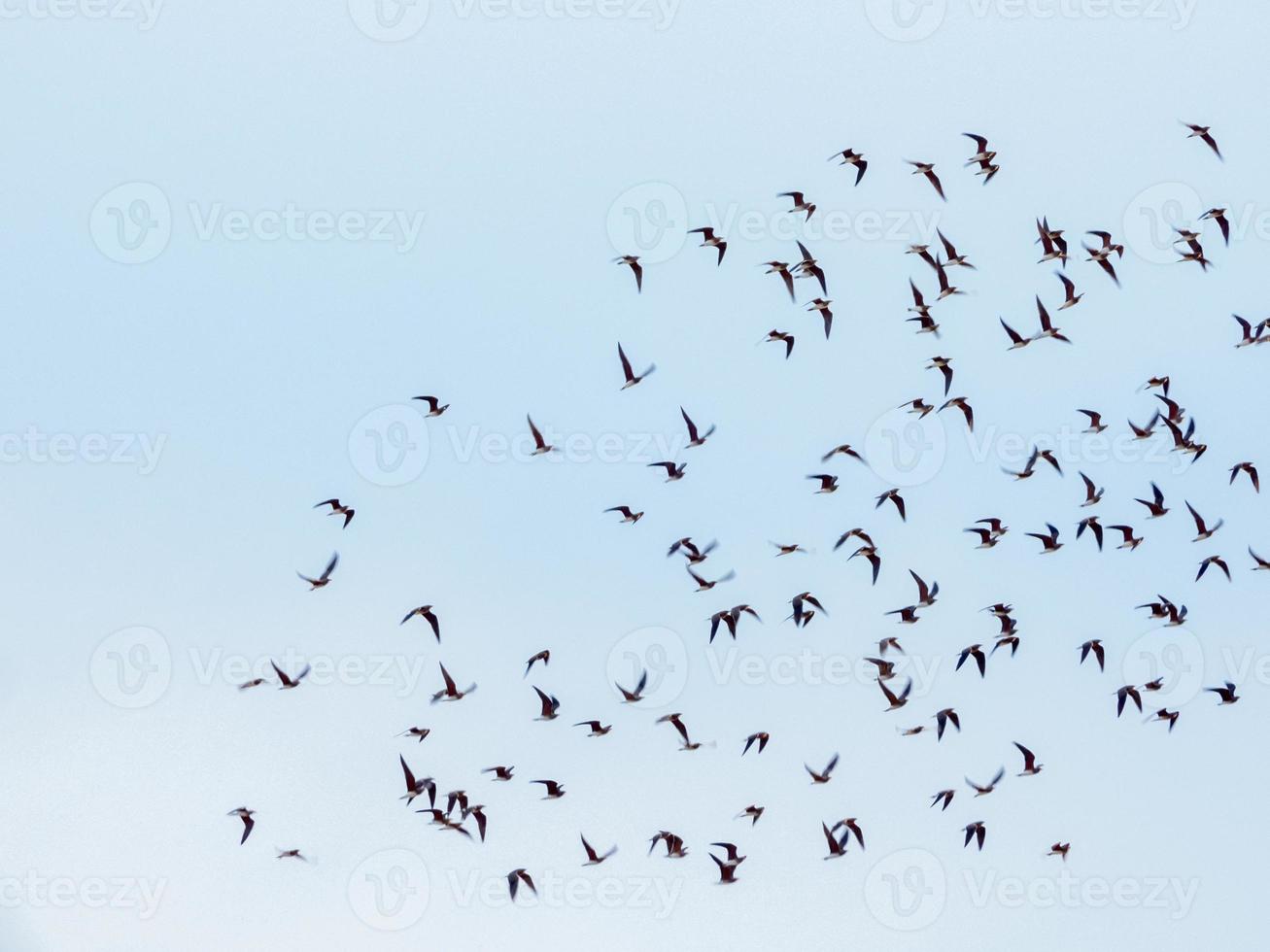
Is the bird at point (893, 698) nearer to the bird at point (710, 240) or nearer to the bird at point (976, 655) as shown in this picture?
the bird at point (976, 655)

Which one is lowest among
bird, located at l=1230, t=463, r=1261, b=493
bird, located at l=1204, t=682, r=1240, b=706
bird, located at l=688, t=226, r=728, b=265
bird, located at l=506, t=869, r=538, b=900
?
bird, located at l=506, t=869, r=538, b=900

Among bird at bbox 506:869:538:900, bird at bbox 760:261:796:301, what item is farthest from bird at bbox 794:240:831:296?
bird at bbox 506:869:538:900

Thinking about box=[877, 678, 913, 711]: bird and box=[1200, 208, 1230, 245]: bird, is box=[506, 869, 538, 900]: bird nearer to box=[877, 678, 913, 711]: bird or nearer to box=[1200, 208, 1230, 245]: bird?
box=[877, 678, 913, 711]: bird

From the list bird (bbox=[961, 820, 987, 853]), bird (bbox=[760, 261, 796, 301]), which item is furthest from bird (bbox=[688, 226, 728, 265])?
bird (bbox=[961, 820, 987, 853])

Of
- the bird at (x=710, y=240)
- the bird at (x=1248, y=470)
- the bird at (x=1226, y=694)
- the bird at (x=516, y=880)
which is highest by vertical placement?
the bird at (x=710, y=240)

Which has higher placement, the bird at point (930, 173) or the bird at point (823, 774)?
the bird at point (930, 173)

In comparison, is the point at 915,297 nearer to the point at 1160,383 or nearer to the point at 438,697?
the point at 1160,383

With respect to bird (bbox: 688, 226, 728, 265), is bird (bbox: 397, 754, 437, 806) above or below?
below

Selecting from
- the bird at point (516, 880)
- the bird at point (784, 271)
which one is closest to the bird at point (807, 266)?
the bird at point (784, 271)

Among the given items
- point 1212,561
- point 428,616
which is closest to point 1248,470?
point 1212,561

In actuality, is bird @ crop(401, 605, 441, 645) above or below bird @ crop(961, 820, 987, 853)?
above

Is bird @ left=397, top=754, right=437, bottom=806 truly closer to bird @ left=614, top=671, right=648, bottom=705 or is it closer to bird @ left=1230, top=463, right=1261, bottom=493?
bird @ left=614, top=671, right=648, bottom=705

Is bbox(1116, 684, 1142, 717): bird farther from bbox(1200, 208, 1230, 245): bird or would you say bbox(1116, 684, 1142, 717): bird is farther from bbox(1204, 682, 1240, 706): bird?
bbox(1200, 208, 1230, 245): bird

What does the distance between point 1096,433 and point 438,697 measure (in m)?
14.4
